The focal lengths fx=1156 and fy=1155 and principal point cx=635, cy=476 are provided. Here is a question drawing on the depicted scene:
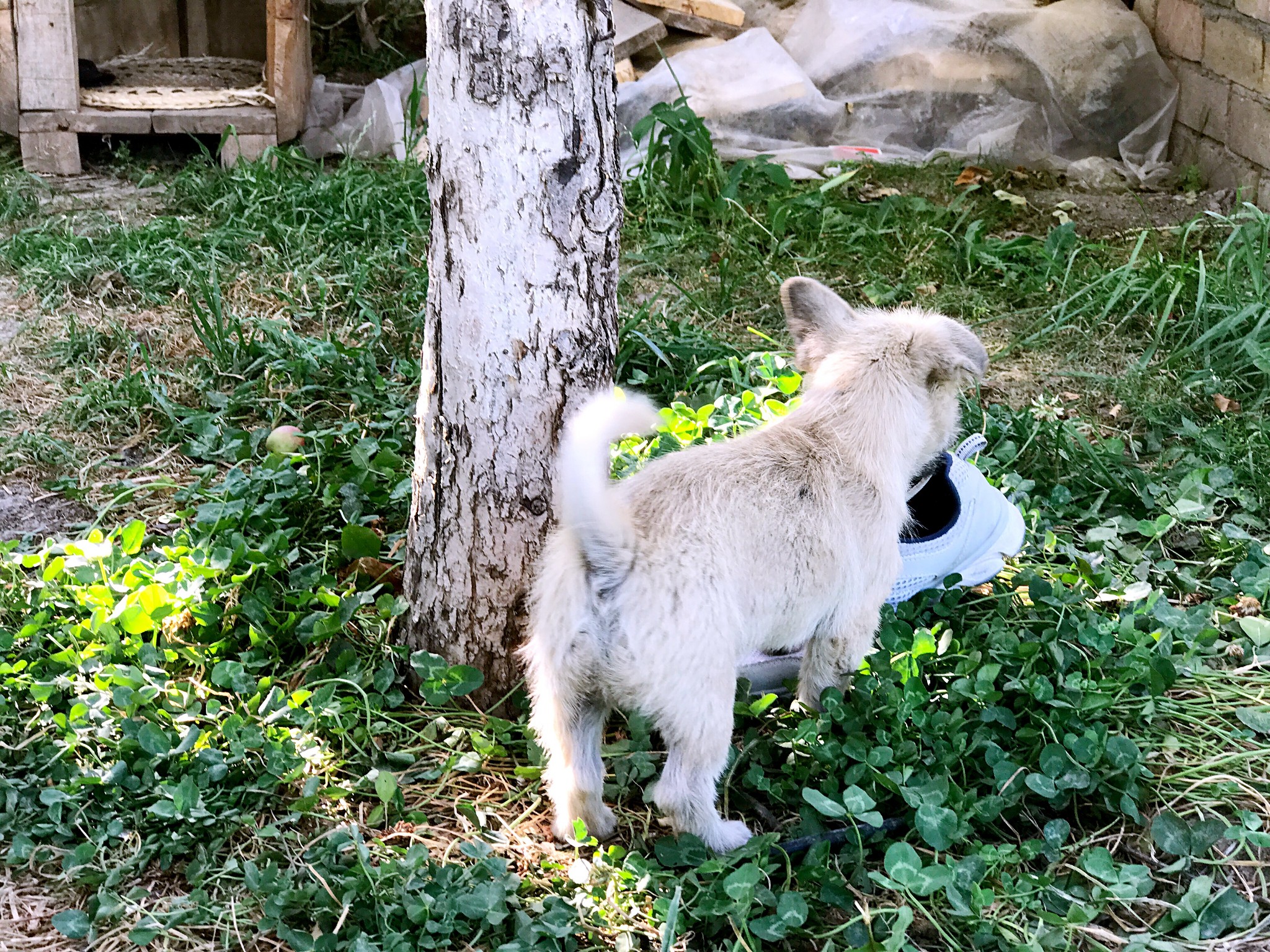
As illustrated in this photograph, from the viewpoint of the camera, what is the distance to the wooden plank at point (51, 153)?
Result: 629 cm

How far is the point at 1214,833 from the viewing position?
7.96ft

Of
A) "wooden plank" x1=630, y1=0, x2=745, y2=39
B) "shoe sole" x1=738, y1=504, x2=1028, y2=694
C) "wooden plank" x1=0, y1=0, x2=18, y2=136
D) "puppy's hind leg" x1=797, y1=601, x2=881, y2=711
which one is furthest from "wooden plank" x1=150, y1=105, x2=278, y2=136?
"puppy's hind leg" x1=797, y1=601, x2=881, y2=711

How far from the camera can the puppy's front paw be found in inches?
95.3

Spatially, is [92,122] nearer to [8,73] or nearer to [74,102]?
[74,102]

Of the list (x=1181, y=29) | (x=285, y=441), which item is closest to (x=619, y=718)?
(x=285, y=441)

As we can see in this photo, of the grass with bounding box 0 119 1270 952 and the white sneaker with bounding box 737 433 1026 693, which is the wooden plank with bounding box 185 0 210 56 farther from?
the white sneaker with bounding box 737 433 1026 693

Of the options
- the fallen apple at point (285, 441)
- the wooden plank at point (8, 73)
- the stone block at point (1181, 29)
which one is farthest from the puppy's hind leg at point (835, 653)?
the wooden plank at point (8, 73)

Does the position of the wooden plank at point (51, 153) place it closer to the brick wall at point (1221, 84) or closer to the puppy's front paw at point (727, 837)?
the puppy's front paw at point (727, 837)

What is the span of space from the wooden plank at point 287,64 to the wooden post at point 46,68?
3.39 feet

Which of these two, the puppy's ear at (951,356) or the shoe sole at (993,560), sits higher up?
the puppy's ear at (951,356)

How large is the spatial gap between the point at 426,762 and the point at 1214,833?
174 cm

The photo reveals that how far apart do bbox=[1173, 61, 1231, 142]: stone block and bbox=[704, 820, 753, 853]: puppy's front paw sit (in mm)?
5448

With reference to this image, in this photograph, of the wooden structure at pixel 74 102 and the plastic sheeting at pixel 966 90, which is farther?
the plastic sheeting at pixel 966 90

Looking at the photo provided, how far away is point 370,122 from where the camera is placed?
638cm
